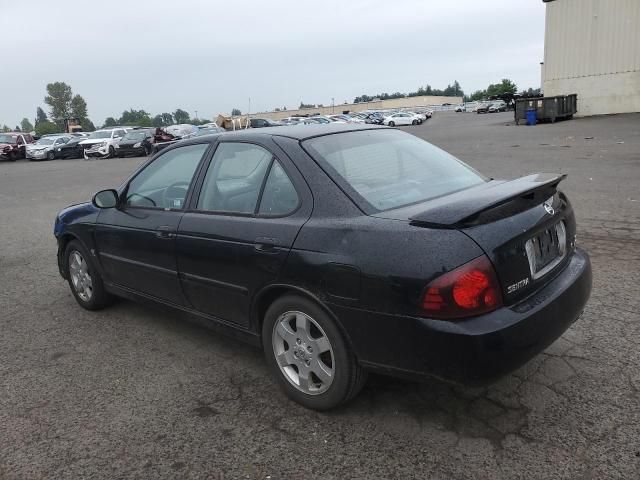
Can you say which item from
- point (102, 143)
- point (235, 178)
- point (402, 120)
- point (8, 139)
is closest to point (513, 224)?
point (235, 178)

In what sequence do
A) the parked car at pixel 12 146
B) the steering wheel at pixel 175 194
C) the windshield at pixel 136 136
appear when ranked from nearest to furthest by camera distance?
the steering wheel at pixel 175 194
the windshield at pixel 136 136
the parked car at pixel 12 146

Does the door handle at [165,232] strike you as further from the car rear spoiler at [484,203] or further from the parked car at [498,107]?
→ the parked car at [498,107]

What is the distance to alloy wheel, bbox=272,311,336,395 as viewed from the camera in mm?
2889

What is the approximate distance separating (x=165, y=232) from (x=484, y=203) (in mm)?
2170

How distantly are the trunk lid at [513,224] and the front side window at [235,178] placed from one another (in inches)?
36.8

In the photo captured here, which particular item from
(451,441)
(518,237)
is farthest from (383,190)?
(451,441)

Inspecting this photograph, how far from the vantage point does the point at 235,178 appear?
351 centimetres

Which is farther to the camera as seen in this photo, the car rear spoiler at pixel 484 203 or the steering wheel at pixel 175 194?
the steering wheel at pixel 175 194

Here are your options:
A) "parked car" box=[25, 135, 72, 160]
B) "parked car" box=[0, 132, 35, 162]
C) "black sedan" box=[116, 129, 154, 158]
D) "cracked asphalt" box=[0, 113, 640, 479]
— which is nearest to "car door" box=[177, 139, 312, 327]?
"cracked asphalt" box=[0, 113, 640, 479]

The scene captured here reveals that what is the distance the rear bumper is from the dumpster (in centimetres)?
3161

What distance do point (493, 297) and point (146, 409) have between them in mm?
2092

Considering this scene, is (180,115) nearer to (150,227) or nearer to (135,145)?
(135,145)

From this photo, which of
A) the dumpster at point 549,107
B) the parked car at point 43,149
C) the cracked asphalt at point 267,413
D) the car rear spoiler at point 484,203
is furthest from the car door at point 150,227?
the parked car at point 43,149

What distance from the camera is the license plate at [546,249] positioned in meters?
2.69
